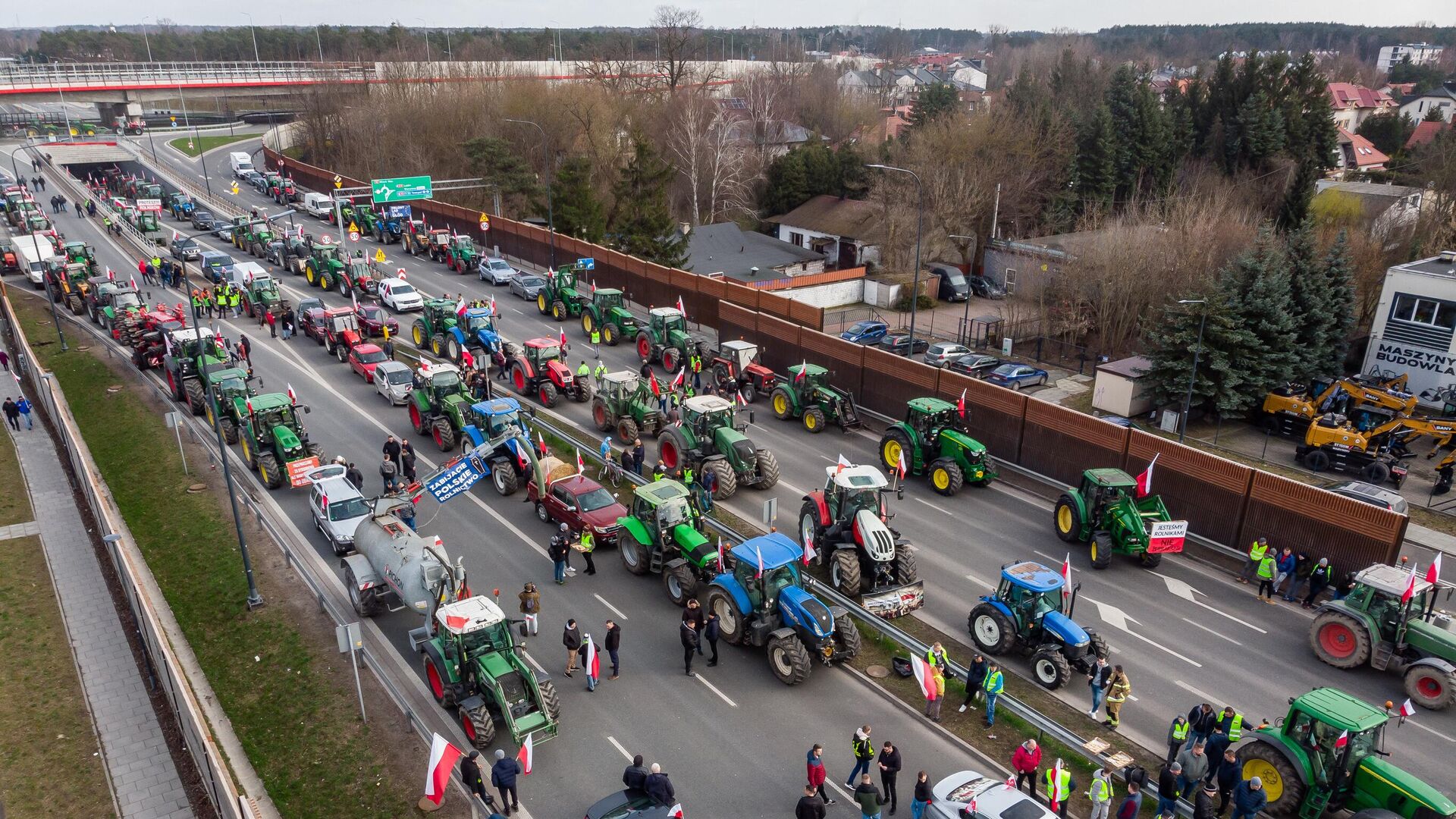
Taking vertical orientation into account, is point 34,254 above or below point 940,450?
above

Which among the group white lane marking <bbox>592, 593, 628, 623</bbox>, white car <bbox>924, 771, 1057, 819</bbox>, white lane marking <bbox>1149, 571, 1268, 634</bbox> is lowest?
white lane marking <bbox>1149, 571, 1268, 634</bbox>

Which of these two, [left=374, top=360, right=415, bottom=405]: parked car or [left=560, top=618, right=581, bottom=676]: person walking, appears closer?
[left=560, top=618, right=581, bottom=676]: person walking

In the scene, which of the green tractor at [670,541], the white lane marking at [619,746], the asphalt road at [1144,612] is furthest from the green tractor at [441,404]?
the white lane marking at [619,746]

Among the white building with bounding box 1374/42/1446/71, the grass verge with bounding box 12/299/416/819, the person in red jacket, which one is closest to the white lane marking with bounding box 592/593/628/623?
the grass verge with bounding box 12/299/416/819

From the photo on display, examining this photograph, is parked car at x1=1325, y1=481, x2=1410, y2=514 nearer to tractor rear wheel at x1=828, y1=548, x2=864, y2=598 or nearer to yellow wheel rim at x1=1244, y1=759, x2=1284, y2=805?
yellow wheel rim at x1=1244, y1=759, x2=1284, y2=805

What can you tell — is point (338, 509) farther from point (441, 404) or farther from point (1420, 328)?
point (1420, 328)

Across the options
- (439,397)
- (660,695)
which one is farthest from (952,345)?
(660,695)

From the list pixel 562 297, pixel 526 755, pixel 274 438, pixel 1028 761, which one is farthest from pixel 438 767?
pixel 562 297
